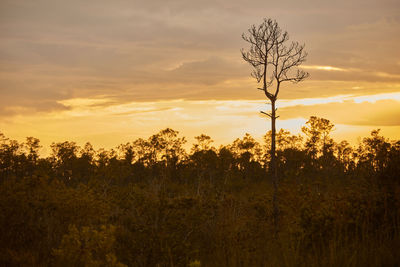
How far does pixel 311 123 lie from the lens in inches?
2303

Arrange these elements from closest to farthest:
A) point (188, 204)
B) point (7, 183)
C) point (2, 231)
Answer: point (188, 204), point (2, 231), point (7, 183)

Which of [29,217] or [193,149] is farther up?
[193,149]

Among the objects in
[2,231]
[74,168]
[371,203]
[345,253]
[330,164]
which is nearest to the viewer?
[345,253]

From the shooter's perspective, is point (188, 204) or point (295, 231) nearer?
point (295, 231)

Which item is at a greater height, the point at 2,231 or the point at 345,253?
the point at 345,253

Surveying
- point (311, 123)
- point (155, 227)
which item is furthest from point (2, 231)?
point (311, 123)

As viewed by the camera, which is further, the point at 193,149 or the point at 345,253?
the point at 193,149

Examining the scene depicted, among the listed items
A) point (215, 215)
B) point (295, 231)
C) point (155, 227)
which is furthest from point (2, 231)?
point (295, 231)

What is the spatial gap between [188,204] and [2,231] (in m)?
7.17

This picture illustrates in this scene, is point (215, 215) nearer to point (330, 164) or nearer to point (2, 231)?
point (2, 231)

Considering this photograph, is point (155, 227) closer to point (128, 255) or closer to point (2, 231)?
point (128, 255)

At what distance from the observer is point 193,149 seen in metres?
65.6

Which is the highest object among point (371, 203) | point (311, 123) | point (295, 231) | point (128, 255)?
point (311, 123)

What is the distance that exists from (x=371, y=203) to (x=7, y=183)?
12.8m
